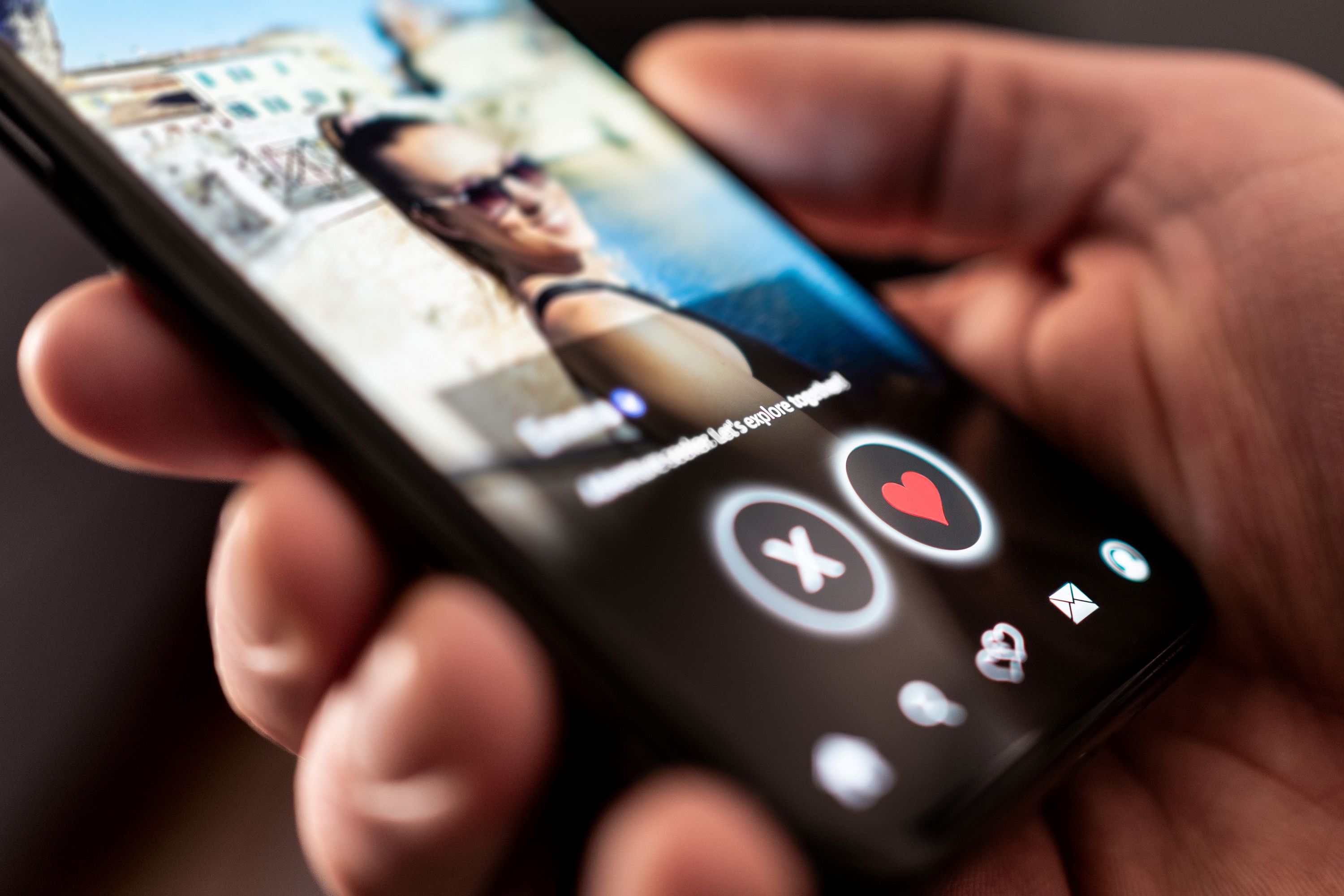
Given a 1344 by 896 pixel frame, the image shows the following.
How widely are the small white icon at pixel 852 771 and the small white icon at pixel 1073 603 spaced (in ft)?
0.39

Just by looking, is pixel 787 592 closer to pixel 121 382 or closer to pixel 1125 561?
pixel 1125 561

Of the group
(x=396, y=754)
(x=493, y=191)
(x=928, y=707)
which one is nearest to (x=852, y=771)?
(x=928, y=707)

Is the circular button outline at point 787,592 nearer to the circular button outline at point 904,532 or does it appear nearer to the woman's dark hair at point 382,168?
the circular button outline at point 904,532

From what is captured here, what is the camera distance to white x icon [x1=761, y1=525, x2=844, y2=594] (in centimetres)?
33

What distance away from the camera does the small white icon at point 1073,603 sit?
1.19 feet

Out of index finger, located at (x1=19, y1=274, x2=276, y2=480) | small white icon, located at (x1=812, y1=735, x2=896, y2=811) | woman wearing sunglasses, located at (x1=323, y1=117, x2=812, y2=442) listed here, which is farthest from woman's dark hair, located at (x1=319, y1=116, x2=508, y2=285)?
small white icon, located at (x1=812, y1=735, x2=896, y2=811)

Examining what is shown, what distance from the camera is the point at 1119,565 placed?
398 mm

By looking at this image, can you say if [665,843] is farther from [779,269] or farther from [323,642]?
[779,269]

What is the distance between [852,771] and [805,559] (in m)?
0.08

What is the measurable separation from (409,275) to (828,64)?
31 cm

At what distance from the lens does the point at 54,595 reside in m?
0.57

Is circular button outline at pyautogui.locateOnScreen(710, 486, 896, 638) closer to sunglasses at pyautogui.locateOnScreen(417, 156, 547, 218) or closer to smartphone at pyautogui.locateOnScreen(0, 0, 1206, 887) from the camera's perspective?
smartphone at pyautogui.locateOnScreen(0, 0, 1206, 887)

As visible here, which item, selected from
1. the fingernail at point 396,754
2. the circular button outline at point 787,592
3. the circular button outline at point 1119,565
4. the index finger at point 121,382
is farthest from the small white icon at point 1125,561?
the index finger at point 121,382

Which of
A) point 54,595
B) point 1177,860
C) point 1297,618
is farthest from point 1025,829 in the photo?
point 54,595
